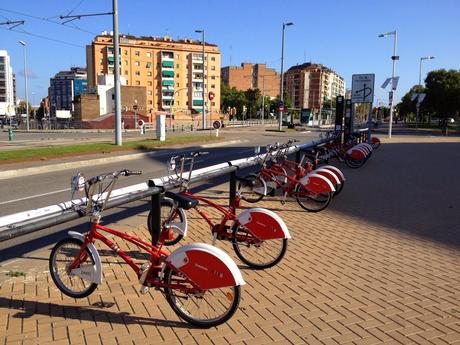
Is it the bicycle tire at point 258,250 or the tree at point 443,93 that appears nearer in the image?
the bicycle tire at point 258,250

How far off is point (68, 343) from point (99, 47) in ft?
360

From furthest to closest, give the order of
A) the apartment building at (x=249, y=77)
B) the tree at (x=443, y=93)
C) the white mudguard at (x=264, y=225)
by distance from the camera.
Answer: the apartment building at (x=249, y=77), the tree at (x=443, y=93), the white mudguard at (x=264, y=225)

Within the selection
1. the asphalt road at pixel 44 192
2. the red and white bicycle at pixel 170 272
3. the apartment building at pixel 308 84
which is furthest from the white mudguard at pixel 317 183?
the apartment building at pixel 308 84

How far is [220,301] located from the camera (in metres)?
3.42

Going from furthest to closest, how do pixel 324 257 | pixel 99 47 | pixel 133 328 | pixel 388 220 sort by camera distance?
1. pixel 99 47
2. pixel 388 220
3. pixel 324 257
4. pixel 133 328

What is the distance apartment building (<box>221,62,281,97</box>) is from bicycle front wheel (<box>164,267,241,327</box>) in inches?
6284

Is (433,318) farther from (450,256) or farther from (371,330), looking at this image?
(450,256)

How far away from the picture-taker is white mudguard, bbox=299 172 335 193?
7180mm

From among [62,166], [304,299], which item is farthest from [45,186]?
[304,299]

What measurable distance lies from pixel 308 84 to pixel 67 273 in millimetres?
172006

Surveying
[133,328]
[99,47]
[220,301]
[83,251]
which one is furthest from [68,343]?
[99,47]

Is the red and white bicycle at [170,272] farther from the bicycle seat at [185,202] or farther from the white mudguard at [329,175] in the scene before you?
the white mudguard at [329,175]

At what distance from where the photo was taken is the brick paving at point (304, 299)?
3.31 metres

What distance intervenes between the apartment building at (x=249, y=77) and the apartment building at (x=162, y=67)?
42.7 m
